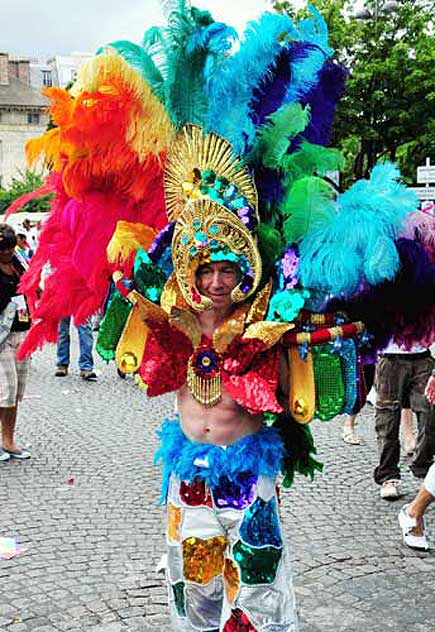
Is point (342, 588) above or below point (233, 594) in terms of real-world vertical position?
below

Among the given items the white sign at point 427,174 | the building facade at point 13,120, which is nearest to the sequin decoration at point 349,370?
the white sign at point 427,174

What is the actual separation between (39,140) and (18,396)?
379 centimetres

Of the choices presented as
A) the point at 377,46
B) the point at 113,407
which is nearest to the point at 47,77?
the point at 377,46

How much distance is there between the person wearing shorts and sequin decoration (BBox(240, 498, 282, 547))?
12.9ft

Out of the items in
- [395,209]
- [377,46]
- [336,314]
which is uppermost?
[377,46]

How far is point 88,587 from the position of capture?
4.28 metres

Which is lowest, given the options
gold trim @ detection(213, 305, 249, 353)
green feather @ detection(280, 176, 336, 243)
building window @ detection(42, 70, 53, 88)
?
gold trim @ detection(213, 305, 249, 353)

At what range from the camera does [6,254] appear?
258 inches

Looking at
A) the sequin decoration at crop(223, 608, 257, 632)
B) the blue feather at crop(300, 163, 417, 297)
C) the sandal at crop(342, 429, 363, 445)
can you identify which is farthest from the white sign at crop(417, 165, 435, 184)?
the sequin decoration at crop(223, 608, 257, 632)

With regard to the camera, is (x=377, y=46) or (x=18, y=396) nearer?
(x=18, y=396)

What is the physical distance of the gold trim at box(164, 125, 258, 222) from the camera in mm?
3021

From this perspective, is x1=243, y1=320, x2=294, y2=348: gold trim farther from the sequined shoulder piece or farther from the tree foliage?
→ the tree foliage

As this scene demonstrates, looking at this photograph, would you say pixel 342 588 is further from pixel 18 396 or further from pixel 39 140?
pixel 18 396

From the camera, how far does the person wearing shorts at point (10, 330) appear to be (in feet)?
21.5
